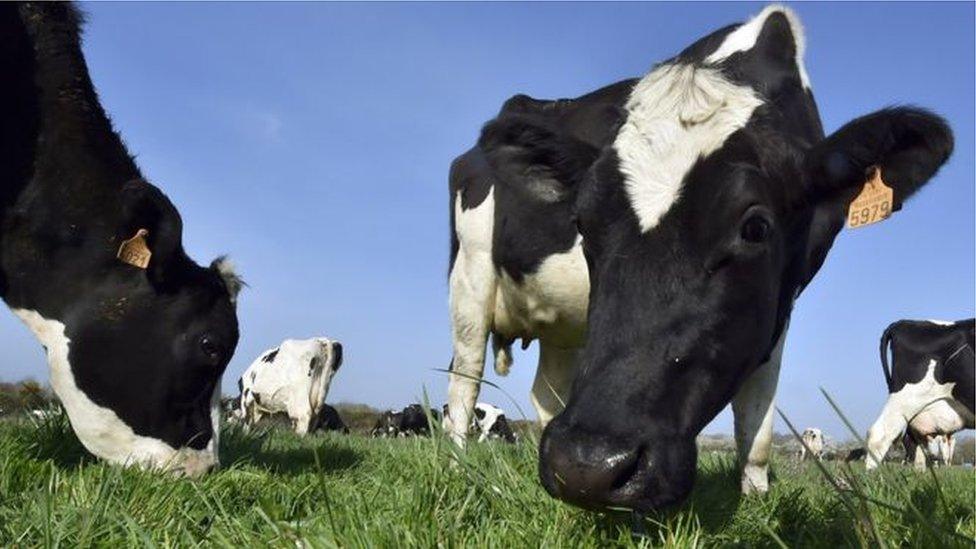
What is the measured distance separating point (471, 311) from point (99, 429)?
257cm

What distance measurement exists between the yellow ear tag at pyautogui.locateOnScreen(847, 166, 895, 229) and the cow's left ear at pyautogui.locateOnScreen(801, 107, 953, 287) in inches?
1.2

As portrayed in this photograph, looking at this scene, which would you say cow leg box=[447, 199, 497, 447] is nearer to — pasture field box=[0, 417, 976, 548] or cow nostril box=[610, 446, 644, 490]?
pasture field box=[0, 417, 976, 548]

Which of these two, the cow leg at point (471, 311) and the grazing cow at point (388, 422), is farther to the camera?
the grazing cow at point (388, 422)

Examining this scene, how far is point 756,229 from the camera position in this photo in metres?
3.28

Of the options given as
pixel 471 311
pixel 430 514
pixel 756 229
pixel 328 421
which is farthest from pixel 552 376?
pixel 328 421

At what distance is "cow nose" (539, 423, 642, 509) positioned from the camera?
247 cm

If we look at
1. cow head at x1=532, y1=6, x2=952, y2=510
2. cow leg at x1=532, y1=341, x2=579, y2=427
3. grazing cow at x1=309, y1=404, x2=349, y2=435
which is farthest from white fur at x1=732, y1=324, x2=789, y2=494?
grazing cow at x1=309, y1=404, x2=349, y2=435

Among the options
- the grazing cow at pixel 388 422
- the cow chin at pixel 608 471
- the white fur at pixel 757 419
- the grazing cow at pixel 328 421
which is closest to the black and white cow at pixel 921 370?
the white fur at pixel 757 419

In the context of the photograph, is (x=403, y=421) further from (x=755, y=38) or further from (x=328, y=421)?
(x=755, y=38)

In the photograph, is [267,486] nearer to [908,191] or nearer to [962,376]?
[908,191]

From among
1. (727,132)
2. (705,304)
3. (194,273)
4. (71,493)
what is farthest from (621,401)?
(194,273)

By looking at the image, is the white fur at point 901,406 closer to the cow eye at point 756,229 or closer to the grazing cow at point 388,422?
the cow eye at point 756,229

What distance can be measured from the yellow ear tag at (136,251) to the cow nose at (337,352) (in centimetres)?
1992

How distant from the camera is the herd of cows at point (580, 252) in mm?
2996
